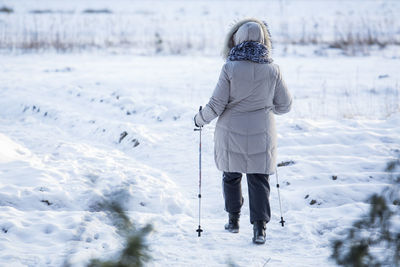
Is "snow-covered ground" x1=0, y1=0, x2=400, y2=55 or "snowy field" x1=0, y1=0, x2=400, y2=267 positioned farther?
"snow-covered ground" x1=0, y1=0, x2=400, y2=55

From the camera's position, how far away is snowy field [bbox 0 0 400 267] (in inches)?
137

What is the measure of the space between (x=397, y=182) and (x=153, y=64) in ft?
41.0

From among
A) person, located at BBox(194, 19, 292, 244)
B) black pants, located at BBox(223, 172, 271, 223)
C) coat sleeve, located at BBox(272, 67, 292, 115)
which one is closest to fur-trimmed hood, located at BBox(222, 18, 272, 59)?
person, located at BBox(194, 19, 292, 244)

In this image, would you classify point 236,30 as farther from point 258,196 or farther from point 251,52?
point 258,196

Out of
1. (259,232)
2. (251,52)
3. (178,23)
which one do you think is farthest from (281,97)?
(178,23)

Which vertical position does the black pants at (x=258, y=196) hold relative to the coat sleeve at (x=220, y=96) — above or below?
below

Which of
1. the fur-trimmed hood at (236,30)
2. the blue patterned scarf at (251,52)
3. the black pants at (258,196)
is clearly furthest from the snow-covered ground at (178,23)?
the black pants at (258,196)

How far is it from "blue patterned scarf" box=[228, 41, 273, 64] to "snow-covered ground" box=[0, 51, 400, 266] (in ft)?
4.87

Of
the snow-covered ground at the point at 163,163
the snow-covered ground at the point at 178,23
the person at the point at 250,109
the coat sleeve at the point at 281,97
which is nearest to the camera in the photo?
the snow-covered ground at the point at 163,163

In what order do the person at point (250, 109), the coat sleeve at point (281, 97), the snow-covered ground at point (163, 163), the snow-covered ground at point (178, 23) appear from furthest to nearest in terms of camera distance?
the snow-covered ground at point (178, 23) < the coat sleeve at point (281, 97) < the person at point (250, 109) < the snow-covered ground at point (163, 163)

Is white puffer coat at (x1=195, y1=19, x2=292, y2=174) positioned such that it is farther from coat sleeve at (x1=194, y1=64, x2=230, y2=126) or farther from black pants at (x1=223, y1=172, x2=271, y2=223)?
black pants at (x1=223, y1=172, x2=271, y2=223)

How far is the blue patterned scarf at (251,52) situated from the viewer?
356cm

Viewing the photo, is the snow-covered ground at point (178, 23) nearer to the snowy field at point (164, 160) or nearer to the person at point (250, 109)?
the snowy field at point (164, 160)

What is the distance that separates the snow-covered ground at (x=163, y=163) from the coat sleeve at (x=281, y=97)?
108cm
